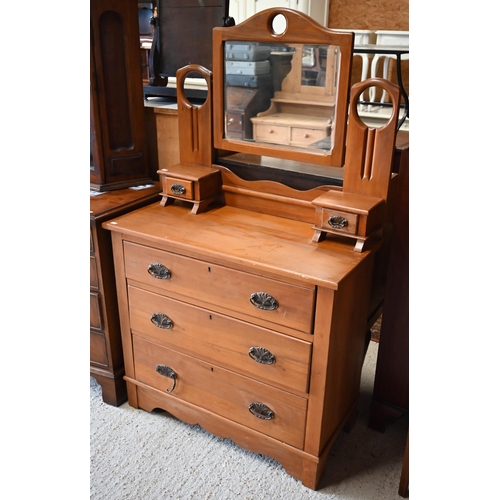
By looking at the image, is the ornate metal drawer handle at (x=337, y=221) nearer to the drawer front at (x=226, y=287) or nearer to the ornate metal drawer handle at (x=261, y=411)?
the drawer front at (x=226, y=287)

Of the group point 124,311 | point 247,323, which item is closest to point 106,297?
point 124,311

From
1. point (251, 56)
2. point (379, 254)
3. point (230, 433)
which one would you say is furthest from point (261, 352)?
point (251, 56)

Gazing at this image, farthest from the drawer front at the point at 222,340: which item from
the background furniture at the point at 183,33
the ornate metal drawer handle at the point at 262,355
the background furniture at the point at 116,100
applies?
the background furniture at the point at 183,33

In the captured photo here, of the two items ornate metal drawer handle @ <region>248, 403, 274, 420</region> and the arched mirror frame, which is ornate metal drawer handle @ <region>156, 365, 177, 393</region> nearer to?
ornate metal drawer handle @ <region>248, 403, 274, 420</region>

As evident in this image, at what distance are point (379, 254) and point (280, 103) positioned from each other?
0.60m

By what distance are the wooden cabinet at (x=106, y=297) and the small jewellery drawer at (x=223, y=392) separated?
0.35 feet

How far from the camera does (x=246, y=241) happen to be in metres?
1.43

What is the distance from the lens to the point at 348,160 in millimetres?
1428

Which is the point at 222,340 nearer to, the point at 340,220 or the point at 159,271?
the point at 159,271

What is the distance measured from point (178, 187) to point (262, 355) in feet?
2.08

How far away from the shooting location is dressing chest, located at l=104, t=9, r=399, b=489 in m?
1.33

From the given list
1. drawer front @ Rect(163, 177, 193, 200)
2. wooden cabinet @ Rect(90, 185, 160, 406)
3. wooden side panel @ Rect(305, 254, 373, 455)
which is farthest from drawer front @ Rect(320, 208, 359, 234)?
wooden cabinet @ Rect(90, 185, 160, 406)

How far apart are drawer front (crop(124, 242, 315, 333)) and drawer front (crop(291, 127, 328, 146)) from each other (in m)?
0.46

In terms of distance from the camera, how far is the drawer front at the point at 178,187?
161cm
